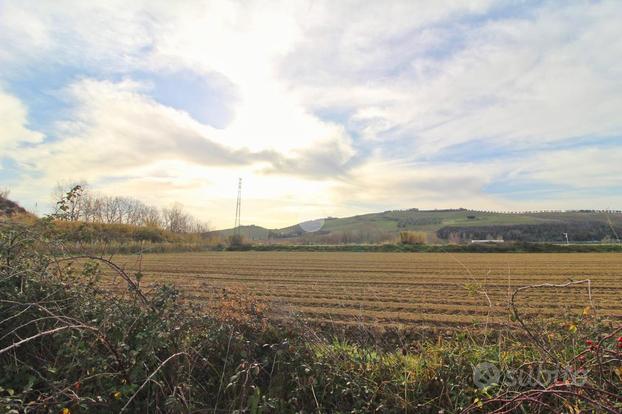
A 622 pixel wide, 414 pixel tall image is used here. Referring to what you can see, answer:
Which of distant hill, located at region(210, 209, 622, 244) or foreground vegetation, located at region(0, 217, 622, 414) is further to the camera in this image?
distant hill, located at region(210, 209, 622, 244)

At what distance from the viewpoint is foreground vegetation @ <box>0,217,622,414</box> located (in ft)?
10.6

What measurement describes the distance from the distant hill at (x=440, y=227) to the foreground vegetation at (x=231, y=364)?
160 ft

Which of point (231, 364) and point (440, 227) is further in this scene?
point (440, 227)

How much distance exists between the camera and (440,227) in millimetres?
88438

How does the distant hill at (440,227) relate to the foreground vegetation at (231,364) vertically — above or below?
above

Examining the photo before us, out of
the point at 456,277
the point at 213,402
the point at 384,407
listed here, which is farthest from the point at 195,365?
the point at 456,277

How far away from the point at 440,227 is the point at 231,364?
295ft

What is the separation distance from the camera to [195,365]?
12.5 feet

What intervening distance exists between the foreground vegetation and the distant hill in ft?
160

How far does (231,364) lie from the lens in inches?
156

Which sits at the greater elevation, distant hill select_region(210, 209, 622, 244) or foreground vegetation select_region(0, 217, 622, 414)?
distant hill select_region(210, 209, 622, 244)

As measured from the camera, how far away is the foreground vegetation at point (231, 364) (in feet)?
10.6

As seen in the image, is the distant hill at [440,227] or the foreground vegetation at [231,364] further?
the distant hill at [440,227]

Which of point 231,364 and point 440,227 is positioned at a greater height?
point 440,227
